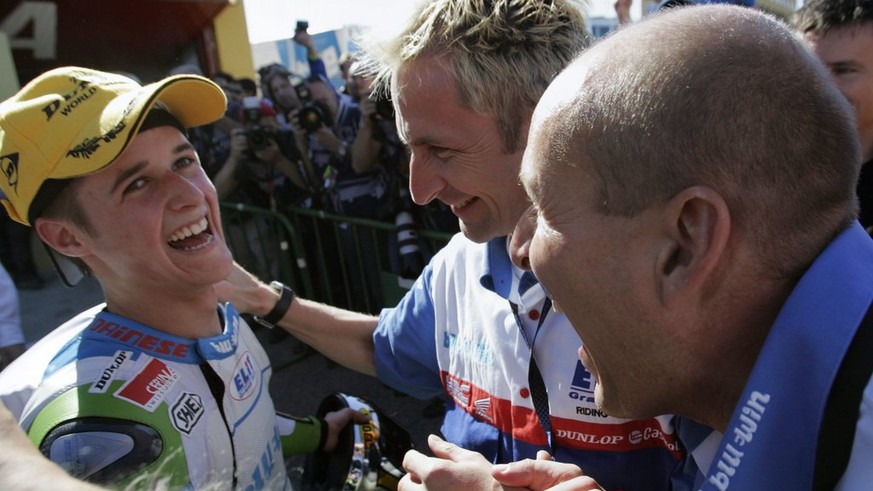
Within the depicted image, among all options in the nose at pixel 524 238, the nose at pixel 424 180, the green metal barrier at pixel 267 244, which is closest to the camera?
the nose at pixel 524 238

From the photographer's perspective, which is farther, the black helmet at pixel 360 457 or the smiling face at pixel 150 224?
the black helmet at pixel 360 457

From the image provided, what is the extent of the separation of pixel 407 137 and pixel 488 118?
0.27 metres

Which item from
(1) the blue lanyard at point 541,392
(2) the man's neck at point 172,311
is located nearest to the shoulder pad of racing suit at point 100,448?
(2) the man's neck at point 172,311

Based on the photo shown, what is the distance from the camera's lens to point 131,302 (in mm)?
1665

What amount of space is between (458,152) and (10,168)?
1.18m

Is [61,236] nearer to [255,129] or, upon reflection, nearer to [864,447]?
[864,447]

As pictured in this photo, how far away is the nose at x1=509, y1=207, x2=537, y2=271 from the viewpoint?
4.64 ft

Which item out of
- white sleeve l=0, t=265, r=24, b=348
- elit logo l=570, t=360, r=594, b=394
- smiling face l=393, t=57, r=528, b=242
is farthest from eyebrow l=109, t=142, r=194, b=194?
white sleeve l=0, t=265, r=24, b=348

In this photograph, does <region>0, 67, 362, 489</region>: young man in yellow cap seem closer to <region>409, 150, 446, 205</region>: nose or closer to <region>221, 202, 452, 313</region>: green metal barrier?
<region>409, 150, 446, 205</region>: nose

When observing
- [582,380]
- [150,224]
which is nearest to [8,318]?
[150,224]

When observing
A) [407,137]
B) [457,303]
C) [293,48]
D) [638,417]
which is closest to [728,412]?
[638,417]

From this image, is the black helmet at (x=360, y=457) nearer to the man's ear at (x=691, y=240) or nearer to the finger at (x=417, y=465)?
the finger at (x=417, y=465)

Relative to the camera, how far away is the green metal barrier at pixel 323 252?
181 inches

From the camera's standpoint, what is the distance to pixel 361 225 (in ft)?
15.3
